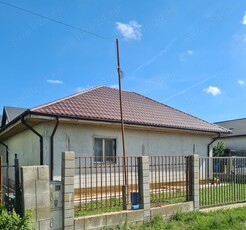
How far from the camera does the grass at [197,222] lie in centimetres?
635

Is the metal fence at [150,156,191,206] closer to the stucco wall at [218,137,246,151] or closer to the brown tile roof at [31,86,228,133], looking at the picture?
the brown tile roof at [31,86,228,133]

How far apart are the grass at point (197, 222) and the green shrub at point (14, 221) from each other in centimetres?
197

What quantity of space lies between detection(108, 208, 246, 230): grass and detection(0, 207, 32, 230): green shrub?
1973mm

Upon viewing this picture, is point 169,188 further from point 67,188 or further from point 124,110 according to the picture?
point 124,110

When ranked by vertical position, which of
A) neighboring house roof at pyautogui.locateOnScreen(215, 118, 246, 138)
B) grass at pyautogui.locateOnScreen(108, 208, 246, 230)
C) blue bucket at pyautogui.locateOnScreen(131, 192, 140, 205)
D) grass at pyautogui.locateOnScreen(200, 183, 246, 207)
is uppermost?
neighboring house roof at pyautogui.locateOnScreen(215, 118, 246, 138)

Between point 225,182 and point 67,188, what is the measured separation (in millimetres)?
5591

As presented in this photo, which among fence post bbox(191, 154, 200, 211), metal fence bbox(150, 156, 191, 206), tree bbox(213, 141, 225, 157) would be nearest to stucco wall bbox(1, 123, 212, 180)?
metal fence bbox(150, 156, 191, 206)

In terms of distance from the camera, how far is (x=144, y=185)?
6.73 meters

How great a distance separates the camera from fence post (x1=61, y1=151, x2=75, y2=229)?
549 cm

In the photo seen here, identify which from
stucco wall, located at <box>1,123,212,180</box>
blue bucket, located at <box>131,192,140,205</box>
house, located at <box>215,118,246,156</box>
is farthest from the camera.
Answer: house, located at <box>215,118,246,156</box>

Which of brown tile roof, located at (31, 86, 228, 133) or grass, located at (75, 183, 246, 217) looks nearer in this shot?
grass, located at (75, 183, 246, 217)

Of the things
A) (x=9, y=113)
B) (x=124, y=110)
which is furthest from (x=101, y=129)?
(x=9, y=113)

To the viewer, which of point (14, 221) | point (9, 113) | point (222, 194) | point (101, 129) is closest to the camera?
point (14, 221)

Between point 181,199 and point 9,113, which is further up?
point 9,113
